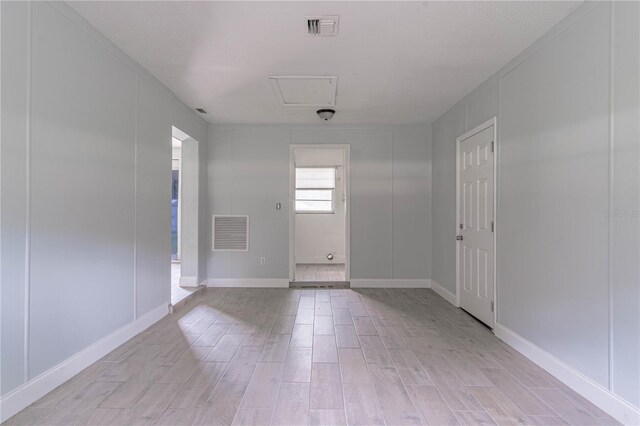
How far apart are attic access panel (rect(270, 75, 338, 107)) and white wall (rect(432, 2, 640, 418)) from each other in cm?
162

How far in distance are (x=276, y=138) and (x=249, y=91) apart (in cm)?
148

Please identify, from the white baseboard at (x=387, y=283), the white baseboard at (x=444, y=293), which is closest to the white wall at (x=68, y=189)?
the white baseboard at (x=387, y=283)

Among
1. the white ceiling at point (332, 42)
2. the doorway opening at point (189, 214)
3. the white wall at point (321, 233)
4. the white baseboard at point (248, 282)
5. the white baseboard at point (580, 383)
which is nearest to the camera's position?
the white baseboard at point (580, 383)

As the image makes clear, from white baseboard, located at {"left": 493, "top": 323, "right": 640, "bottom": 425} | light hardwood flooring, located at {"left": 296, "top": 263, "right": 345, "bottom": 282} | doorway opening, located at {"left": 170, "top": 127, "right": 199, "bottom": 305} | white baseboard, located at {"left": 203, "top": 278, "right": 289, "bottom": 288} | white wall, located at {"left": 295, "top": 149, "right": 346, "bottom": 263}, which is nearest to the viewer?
white baseboard, located at {"left": 493, "top": 323, "right": 640, "bottom": 425}

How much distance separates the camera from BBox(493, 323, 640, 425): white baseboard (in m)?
1.81

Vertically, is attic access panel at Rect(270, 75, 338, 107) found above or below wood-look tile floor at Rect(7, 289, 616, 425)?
above

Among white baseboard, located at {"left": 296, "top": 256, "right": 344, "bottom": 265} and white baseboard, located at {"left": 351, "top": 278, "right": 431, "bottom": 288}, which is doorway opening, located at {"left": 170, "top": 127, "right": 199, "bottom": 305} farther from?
white baseboard, located at {"left": 296, "top": 256, "right": 344, "bottom": 265}

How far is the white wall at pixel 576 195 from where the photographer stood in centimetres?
182

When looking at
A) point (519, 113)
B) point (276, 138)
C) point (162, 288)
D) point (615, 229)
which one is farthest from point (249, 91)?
point (615, 229)

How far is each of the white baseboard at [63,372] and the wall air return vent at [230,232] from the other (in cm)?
194

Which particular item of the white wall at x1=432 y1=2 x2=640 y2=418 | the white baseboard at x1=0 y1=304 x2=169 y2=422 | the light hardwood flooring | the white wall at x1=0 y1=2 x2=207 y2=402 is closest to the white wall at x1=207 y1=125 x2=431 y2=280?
the light hardwood flooring

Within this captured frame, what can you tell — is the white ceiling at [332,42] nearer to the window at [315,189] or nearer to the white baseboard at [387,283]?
the white baseboard at [387,283]

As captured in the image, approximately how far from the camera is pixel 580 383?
211 centimetres

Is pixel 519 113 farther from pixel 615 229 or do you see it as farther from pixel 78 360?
pixel 78 360
